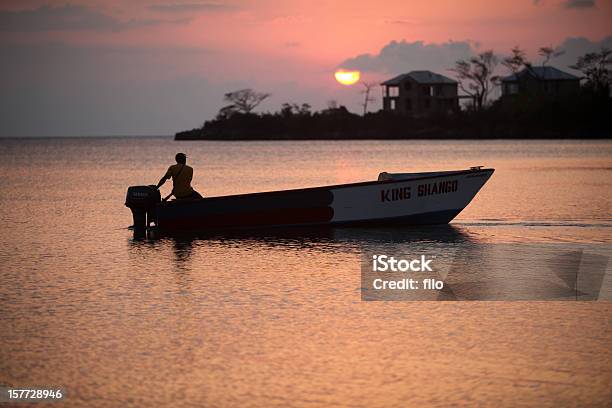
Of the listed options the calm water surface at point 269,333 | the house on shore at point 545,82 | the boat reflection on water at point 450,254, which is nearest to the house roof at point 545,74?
the house on shore at point 545,82

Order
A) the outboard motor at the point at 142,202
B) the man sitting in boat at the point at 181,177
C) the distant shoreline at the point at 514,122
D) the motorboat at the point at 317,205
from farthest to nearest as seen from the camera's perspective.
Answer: the distant shoreline at the point at 514,122
the motorboat at the point at 317,205
the outboard motor at the point at 142,202
the man sitting in boat at the point at 181,177

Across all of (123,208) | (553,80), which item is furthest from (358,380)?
(553,80)

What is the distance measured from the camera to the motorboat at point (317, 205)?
21.7 m

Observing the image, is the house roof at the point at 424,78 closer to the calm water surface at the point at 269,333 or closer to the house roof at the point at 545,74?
the house roof at the point at 545,74

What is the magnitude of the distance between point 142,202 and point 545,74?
140 m

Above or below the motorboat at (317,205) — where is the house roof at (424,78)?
above

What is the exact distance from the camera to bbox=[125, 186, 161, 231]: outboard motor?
70.5 feet

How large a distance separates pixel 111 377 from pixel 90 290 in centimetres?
529

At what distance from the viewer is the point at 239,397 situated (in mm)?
8492

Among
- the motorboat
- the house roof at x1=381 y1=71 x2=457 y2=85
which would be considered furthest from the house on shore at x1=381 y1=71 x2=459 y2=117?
the motorboat

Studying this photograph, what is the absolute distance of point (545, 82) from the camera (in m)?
154

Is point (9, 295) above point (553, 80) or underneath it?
underneath

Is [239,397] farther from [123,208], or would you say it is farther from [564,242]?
[123,208]

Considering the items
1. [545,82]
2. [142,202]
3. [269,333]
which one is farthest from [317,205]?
[545,82]
